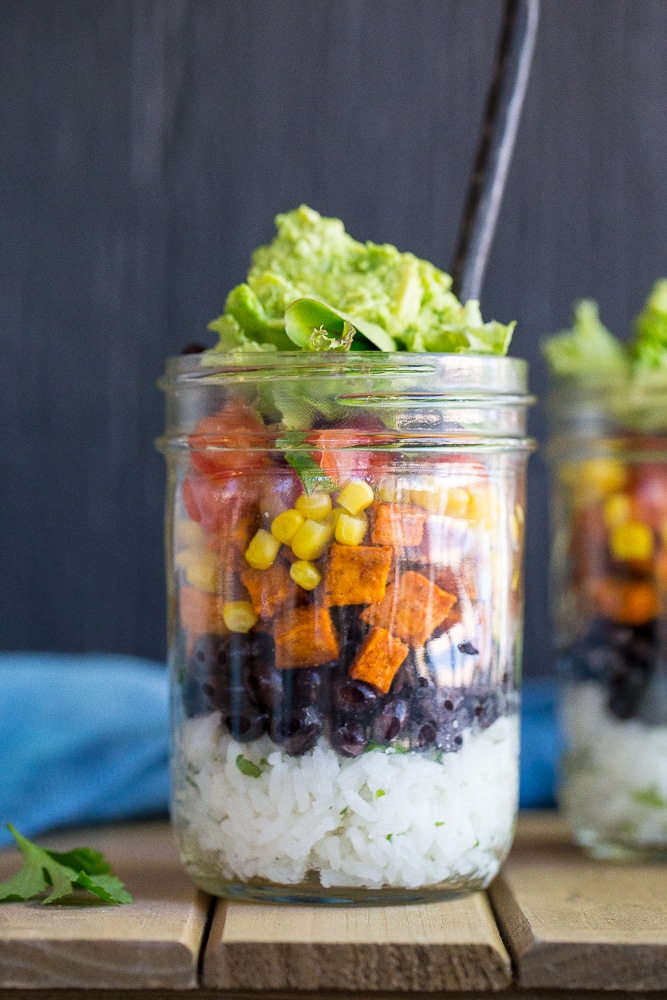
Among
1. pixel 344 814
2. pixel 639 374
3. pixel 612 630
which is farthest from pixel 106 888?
pixel 639 374

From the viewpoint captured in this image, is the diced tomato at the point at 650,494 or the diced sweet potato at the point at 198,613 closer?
the diced sweet potato at the point at 198,613

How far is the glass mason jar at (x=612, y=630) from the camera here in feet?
2.41

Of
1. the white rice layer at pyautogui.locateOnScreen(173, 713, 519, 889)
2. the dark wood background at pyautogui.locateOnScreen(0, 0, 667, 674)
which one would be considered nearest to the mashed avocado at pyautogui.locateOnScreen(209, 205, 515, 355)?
the white rice layer at pyautogui.locateOnScreen(173, 713, 519, 889)

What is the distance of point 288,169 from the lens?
1.21m

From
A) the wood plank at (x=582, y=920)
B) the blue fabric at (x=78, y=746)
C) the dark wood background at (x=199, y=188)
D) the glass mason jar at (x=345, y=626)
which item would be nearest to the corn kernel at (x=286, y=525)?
the glass mason jar at (x=345, y=626)

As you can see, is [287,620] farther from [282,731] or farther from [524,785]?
[524,785]

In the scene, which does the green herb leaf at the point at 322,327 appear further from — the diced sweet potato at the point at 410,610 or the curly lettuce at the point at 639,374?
the curly lettuce at the point at 639,374

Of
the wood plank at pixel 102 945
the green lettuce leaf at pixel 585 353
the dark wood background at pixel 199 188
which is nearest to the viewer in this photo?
the wood plank at pixel 102 945

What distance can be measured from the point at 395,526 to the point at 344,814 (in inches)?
5.8

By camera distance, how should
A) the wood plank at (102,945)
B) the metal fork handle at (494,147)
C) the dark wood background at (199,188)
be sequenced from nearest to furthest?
the wood plank at (102,945), the metal fork handle at (494,147), the dark wood background at (199,188)

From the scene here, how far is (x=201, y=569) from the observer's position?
2.05 feet

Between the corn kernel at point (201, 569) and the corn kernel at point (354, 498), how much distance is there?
8 cm

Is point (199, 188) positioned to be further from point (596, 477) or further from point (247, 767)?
point (247, 767)

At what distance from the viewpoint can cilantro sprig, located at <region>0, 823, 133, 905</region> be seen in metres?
0.61
